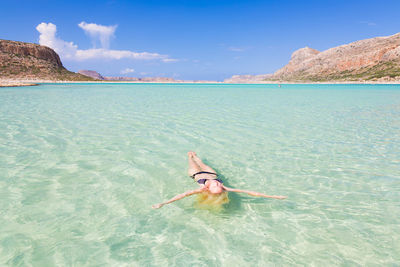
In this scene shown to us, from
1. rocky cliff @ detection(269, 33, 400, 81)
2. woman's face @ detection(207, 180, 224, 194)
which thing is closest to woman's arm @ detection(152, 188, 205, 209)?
woman's face @ detection(207, 180, 224, 194)

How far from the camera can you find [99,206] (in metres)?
5.34

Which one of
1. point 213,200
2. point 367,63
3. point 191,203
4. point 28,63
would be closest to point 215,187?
Result: point 213,200

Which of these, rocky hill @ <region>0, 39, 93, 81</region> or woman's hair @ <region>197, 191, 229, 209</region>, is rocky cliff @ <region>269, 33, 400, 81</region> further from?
rocky hill @ <region>0, 39, 93, 81</region>

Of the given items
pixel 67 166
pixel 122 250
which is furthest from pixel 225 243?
pixel 67 166

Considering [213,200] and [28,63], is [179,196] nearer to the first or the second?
[213,200]

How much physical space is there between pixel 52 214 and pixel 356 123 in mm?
17004

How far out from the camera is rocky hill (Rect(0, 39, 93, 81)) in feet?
355

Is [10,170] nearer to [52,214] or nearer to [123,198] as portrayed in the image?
[52,214]

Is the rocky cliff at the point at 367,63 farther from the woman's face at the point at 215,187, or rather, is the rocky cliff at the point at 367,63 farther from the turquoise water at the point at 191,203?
the woman's face at the point at 215,187

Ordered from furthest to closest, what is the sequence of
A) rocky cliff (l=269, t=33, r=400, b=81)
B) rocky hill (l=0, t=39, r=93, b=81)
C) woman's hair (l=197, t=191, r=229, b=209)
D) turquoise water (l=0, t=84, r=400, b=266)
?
1. rocky cliff (l=269, t=33, r=400, b=81)
2. rocky hill (l=0, t=39, r=93, b=81)
3. woman's hair (l=197, t=191, r=229, b=209)
4. turquoise water (l=0, t=84, r=400, b=266)

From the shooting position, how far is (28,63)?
119938 mm

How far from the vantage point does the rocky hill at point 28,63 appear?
355 ft

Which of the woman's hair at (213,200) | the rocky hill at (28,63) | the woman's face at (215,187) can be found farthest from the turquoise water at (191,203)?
the rocky hill at (28,63)

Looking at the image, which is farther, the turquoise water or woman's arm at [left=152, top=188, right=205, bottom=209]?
woman's arm at [left=152, top=188, right=205, bottom=209]
